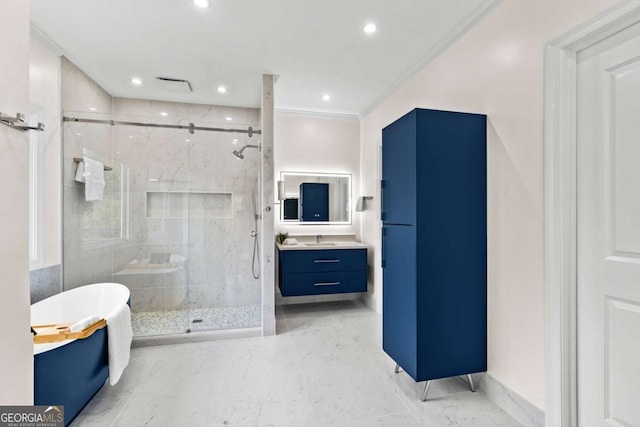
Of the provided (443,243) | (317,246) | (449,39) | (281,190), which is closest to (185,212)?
(281,190)

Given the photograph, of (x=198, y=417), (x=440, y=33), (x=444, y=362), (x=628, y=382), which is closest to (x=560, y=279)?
(x=628, y=382)

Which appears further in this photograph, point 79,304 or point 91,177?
point 91,177

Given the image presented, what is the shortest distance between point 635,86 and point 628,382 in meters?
1.34

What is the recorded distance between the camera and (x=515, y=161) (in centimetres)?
181

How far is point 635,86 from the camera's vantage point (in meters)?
1.32

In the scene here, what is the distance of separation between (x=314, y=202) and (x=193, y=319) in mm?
2086

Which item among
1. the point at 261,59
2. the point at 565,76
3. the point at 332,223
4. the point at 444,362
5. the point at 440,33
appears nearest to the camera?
the point at 565,76

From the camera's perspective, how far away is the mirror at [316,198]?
408cm

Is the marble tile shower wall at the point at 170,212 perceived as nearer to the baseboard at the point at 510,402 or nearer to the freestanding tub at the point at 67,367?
the freestanding tub at the point at 67,367

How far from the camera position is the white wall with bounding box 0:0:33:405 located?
0.96 metres

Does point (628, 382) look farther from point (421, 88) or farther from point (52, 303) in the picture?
point (52, 303)

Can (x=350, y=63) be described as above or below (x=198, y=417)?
above

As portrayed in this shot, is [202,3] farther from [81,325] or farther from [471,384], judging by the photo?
[471,384]

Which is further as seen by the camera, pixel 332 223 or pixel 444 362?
pixel 332 223
